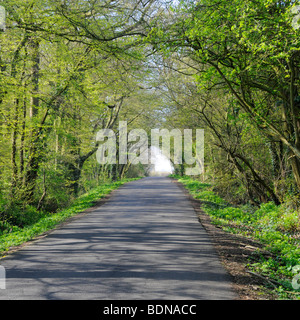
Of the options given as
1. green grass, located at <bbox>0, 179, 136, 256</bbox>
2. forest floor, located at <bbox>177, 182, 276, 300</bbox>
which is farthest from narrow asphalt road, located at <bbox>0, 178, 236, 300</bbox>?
green grass, located at <bbox>0, 179, 136, 256</bbox>

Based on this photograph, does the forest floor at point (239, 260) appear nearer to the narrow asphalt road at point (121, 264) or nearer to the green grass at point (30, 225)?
the narrow asphalt road at point (121, 264)

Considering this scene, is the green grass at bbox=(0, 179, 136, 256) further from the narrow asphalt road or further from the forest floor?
the forest floor

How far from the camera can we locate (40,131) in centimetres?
1634

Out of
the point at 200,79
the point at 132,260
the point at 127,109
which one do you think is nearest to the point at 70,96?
the point at 200,79

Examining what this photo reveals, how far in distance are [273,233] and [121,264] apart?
598cm

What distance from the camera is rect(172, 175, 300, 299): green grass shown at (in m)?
6.68

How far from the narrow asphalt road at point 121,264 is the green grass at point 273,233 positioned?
1018 millimetres

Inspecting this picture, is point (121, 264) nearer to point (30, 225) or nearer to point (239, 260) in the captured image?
point (239, 260)

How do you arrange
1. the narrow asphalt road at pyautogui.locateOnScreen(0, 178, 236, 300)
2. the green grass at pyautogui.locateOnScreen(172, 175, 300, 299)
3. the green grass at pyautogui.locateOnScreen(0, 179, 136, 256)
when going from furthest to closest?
the green grass at pyautogui.locateOnScreen(0, 179, 136, 256) < the green grass at pyautogui.locateOnScreen(172, 175, 300, 299) < the narrow asphalt road at pyautogui.locateOnScreen(0, 178, 236, 300)

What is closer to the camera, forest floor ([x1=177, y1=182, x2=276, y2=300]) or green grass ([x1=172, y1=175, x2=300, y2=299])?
forest floor ([x1=177, y1=182, x2=276, y2=300])

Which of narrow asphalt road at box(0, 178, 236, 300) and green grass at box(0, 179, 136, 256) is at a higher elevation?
narrow asphalt road at box(0, 178, 236, 300)

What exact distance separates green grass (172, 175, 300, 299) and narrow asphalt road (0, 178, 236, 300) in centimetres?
102
